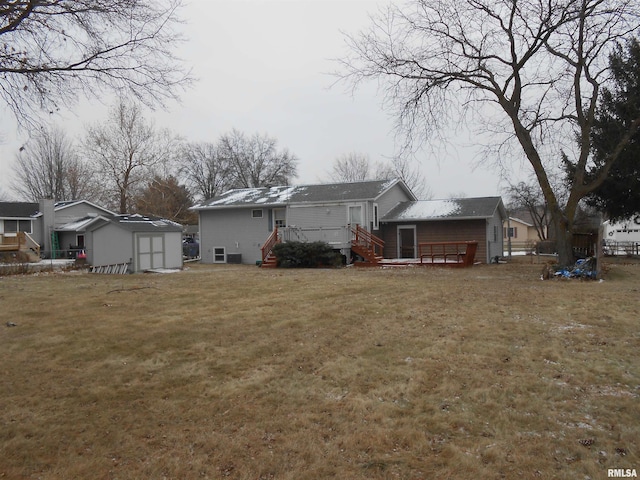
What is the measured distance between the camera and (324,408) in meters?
4.96

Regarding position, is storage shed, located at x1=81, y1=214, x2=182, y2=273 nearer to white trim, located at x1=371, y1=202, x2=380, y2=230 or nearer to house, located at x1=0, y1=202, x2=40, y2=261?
white trim, located at x1=371, y1=202, x2=380, y2=230

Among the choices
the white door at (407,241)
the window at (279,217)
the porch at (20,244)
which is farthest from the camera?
the porch at (20,244)

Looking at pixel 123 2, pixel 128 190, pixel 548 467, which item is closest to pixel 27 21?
pixel 123 2

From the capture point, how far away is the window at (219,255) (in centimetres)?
2803

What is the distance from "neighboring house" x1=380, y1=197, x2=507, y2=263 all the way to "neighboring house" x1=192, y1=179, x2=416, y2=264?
3.44 feet

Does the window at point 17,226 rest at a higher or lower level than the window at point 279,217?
higher

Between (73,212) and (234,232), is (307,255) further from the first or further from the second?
(73,212)

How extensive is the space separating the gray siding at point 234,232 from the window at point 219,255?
0.19 m

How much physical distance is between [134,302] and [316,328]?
480cm

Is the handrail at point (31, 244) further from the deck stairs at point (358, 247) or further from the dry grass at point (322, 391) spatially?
the dry grass at point (322, 391)

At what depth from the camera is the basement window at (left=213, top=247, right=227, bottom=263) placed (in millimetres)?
28023

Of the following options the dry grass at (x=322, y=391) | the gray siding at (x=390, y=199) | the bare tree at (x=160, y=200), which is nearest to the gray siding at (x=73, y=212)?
the bare tree at (x=160, y=200)

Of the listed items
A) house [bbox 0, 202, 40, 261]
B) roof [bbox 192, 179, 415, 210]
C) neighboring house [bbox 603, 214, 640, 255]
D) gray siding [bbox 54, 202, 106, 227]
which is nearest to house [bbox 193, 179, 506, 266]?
roof [bbox 192, 179, 415, 210]

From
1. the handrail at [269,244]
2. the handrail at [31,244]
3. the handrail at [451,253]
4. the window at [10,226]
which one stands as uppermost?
the window at [10,226]
